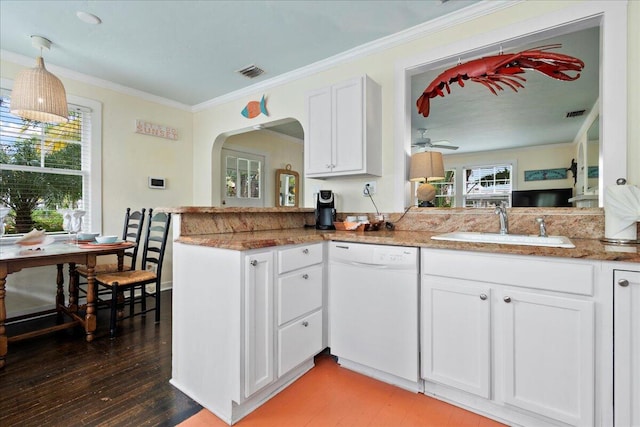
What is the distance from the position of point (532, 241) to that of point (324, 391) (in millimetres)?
1467

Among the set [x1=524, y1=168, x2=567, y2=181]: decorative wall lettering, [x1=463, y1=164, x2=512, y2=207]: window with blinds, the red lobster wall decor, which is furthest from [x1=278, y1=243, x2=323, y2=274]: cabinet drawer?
[x1=524, y1=168, x2=567, y2=181]: decorative wall lettering

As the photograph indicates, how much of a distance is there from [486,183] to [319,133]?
4336 millimetres

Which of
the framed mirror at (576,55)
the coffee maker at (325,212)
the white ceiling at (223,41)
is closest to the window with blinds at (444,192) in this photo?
the framed mirror at (576,55)

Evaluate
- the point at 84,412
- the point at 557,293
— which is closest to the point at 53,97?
the point at 84,412

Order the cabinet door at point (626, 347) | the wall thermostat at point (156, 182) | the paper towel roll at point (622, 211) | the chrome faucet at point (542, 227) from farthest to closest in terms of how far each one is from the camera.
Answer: the wall thermostat at point (156, 182) < the chrome faucet at point (542, 227) < the paper towel roll at point (622, 211) < the cabinet door at point (626, 347)

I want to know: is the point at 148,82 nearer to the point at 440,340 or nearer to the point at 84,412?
the point at 84,412

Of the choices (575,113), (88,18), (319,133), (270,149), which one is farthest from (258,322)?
(575,113)

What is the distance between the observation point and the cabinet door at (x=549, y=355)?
1.27 meters

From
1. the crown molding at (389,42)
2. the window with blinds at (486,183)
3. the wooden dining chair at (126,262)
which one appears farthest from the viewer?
the window with blinds at (486,183)

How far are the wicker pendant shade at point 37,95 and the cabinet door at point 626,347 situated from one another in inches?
140

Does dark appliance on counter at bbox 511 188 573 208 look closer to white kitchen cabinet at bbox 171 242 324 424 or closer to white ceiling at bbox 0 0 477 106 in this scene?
white ceiling at bbox 0 0 477 106

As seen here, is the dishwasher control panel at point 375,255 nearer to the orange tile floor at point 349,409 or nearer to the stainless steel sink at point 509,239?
the stainless steel sink at point 509,239

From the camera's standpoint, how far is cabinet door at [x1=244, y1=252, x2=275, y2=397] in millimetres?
1480

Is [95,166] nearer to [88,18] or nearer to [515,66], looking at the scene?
[88,18]
